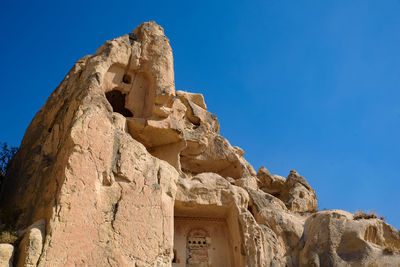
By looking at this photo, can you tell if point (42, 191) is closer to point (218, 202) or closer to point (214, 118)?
point (218, 202)

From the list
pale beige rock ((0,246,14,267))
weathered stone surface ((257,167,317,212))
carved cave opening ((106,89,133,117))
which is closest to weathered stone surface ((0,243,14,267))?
pale beige rock ((0,246,14,267))

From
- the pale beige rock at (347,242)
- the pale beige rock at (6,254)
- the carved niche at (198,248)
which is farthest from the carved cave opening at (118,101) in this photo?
the pale beige rock at (347,242)

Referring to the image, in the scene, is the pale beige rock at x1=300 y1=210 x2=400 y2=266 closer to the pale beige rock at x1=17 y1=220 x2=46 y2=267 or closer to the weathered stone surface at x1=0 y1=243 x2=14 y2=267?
the pale beige rock at x1=17 y1=220 x2=46 y2=267

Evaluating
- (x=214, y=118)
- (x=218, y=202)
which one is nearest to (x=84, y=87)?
(x=218, y=202)

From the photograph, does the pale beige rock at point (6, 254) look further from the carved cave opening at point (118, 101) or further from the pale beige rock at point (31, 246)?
A: the carved cave opening at point (118, 101)

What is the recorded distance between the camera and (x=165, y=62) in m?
15.0

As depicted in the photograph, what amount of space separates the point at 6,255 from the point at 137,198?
3.23m

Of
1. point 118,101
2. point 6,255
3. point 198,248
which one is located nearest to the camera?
point 6,255

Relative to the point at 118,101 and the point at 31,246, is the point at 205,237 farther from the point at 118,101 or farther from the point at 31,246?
the point at 31,246

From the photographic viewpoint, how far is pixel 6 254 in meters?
7.84

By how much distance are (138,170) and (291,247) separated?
6457mm

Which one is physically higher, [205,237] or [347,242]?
[205,237]

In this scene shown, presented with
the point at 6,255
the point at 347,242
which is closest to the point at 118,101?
the point at 6,255

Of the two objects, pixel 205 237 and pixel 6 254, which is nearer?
pixel 6 254
